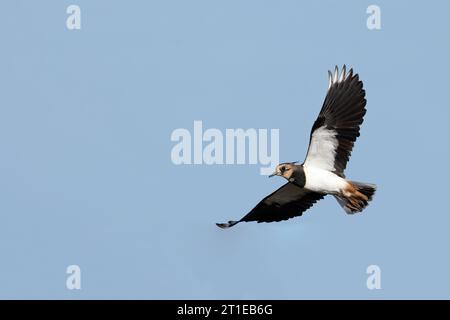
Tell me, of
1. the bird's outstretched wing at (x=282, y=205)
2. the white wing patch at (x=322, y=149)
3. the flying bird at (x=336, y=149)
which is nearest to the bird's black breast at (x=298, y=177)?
the flying bird at (x=336, y=149)

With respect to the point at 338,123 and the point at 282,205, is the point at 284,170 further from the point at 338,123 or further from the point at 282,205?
the point at 282,205

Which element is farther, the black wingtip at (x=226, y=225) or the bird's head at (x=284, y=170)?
the black wingtip at (x=226, y=225)

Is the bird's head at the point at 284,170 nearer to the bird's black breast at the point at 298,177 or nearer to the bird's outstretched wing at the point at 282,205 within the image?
the bird's black breast at the point at 298,177

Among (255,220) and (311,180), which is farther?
(255,220)

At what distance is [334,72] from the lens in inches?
968

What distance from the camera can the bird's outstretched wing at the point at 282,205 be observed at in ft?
84.4

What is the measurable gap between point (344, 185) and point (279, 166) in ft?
3.90

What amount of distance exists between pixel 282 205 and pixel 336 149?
1.93 m

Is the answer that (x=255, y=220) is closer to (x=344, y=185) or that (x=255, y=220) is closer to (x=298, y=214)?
(x=298, y=214)

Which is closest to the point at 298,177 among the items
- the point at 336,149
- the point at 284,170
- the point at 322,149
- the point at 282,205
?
Answer: the point at 284,170

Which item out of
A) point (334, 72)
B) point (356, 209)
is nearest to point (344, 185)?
point (356, 209)

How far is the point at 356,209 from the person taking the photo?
2447 cm
